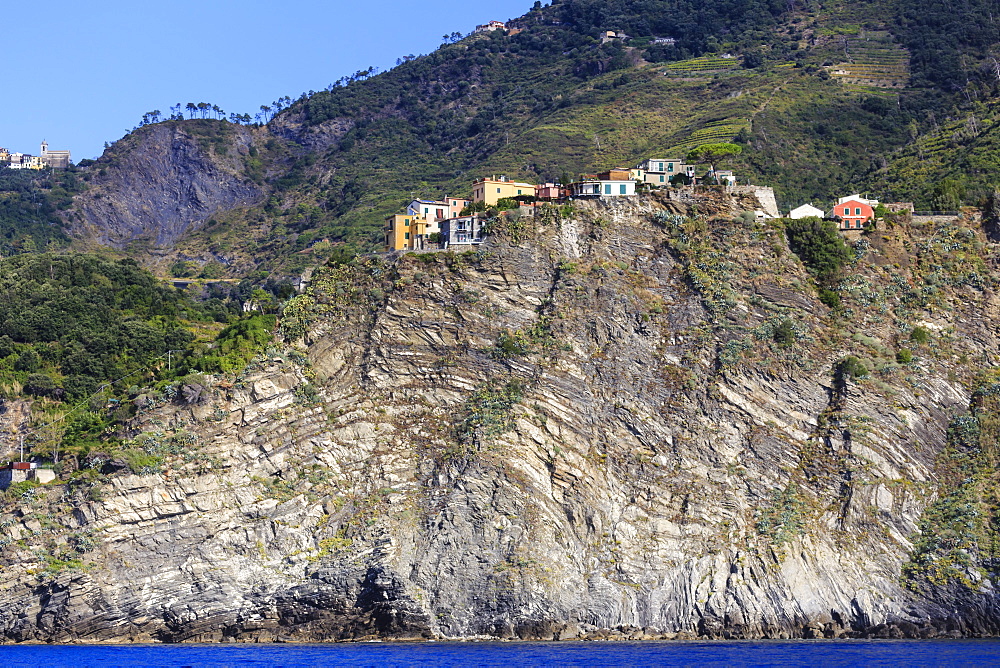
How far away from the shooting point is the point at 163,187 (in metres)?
153

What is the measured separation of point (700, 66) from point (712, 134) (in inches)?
1296

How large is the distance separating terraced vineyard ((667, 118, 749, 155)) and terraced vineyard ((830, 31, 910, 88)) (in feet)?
58.0

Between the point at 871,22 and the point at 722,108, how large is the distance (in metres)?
28.7

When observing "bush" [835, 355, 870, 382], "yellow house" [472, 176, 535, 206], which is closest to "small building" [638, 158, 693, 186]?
"yellow house" [472, 176, 535, 206]

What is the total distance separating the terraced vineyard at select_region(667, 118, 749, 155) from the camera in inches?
4405

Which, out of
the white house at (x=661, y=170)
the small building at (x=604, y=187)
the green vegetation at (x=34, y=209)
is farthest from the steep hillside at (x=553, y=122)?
the small building at (x=604, y=187)

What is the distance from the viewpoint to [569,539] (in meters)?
65.1

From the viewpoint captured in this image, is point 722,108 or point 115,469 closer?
point 115,469

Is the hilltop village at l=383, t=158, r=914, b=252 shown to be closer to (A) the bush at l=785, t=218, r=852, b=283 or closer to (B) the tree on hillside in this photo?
(B) the tree on hillside

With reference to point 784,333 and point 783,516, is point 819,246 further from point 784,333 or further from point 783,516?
point 783,516

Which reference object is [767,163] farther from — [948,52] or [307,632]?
[307,632]

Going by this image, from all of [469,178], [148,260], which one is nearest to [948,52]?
[469,178]

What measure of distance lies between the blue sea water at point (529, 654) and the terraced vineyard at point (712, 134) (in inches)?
2197

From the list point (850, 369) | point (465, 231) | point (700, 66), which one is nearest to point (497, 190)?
point (465, 231)
